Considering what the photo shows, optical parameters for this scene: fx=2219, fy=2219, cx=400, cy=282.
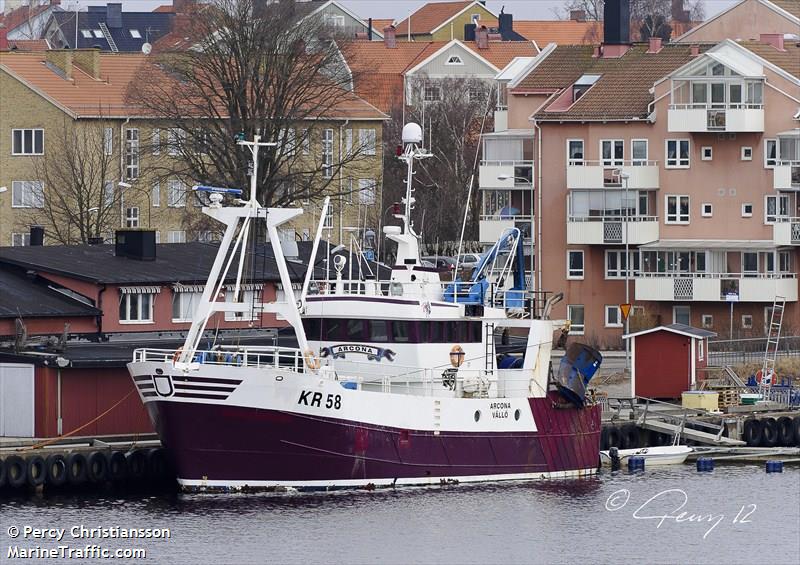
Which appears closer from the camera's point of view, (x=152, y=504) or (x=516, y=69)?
(x=152, y=504)

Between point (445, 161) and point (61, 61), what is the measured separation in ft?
67.2

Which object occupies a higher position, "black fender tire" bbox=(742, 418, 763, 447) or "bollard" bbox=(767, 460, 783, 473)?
"black fender tire" bbox=(742, 418, 763, 447)

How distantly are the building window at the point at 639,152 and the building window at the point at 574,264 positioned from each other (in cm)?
459

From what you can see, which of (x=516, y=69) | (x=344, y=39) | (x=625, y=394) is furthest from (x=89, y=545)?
(x=516, y=69)

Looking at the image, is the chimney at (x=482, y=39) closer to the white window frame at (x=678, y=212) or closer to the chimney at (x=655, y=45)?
the chimney at (x=655, y=45)

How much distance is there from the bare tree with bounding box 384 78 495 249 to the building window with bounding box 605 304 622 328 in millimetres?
13509

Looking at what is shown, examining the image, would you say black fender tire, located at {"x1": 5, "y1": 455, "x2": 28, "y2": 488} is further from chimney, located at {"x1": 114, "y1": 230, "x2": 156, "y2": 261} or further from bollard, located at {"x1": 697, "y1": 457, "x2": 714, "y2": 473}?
bollard, located at {"x1": 697, "y1": 457, "x2": 714, "y2": 473}

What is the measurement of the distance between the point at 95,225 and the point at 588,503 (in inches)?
1666

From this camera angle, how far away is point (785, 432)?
230 ft

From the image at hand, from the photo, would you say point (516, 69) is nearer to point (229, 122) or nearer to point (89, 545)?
point (229, 122)

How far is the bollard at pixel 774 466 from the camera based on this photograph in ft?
207

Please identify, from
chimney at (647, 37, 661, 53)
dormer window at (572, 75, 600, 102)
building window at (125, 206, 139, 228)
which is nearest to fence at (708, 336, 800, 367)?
dormer window at (572, 75, 600, 102)

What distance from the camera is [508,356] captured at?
2448 inches

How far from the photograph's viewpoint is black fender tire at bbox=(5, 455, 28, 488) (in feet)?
177
